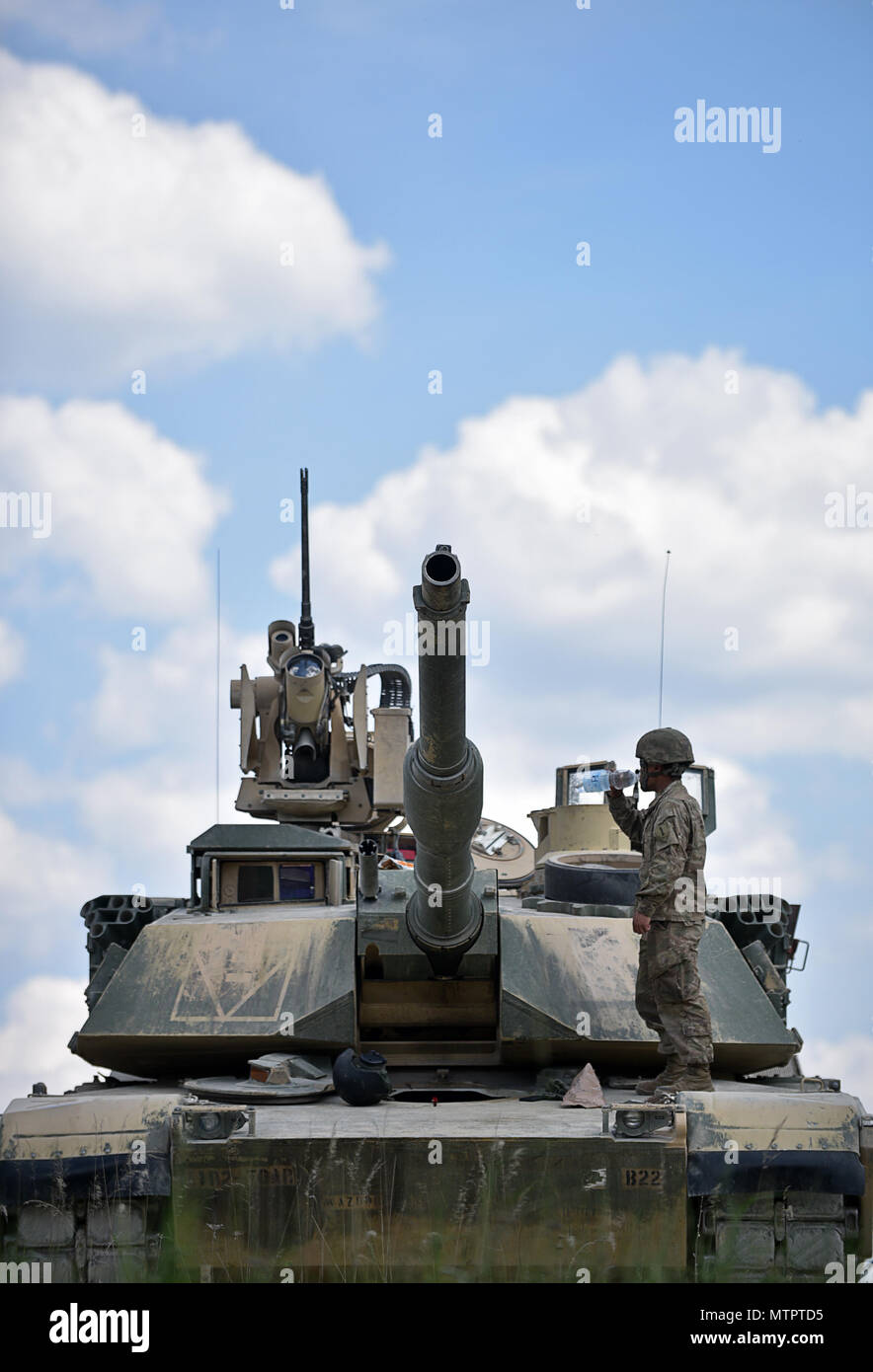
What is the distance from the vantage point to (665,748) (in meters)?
8.23

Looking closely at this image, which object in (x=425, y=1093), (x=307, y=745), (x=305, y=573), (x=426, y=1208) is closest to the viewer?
(x=426, y=1208)

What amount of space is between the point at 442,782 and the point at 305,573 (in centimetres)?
780

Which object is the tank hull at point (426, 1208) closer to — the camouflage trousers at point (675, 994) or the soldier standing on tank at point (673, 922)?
the soldier standing on tank at point (673, 922)

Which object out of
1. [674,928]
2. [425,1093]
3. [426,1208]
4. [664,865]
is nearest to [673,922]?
[674,928]

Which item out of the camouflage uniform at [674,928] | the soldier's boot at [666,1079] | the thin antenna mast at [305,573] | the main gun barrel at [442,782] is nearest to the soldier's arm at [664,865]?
the camouflage uniform at [674,928]

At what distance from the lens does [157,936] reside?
890 centimetres

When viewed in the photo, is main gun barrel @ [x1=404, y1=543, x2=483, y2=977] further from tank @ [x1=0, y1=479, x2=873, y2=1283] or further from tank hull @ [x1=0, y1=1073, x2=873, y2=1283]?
tank hull @ [x1=0, y1=1073, x2=873, y2=1283]

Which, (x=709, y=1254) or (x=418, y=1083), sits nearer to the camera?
(x=709, y=1254)

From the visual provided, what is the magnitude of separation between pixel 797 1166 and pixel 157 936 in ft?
12.2

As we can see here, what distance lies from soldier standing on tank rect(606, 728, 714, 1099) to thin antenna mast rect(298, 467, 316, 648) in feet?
19.0

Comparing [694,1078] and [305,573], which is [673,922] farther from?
[305,573]

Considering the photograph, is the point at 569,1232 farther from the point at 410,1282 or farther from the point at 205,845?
the point at 205,845
